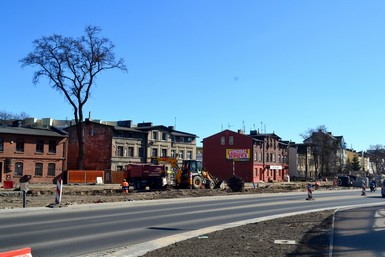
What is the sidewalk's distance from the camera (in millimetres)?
10102

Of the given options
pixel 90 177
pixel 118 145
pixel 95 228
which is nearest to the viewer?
pixel 95 228

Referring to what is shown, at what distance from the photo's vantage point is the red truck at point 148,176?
41094 millimetres

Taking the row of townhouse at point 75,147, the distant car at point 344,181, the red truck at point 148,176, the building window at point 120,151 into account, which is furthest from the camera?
the building window at point 120,151

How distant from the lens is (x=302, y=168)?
11306 centimetres

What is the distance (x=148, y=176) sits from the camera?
135 ft

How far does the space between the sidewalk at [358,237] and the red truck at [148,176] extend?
82.6 ft

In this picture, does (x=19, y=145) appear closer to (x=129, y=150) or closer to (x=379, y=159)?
(x=129, y=150)

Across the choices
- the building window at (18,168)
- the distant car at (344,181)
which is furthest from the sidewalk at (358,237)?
the distant car at (344,181)

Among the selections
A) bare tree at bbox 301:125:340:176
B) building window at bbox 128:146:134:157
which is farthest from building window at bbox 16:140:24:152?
bare tree at bbox 301:125:340:176

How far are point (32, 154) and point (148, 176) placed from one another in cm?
2163

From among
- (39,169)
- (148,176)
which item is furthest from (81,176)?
(148,176)

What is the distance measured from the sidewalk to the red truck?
2518 centimetres

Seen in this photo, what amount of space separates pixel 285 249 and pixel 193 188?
30.8m

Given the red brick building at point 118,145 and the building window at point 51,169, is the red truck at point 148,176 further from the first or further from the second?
the red brick building at point 118,145
